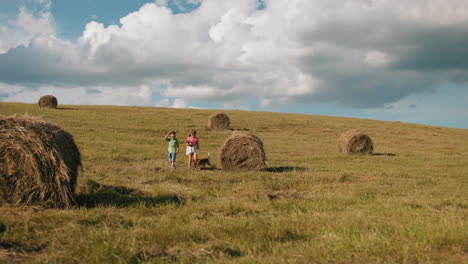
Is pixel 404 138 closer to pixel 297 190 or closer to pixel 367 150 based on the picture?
pixel 367 150

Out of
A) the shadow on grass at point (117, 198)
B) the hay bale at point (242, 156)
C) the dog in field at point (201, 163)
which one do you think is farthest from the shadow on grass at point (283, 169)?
the shadow on grass at point (117, 198)

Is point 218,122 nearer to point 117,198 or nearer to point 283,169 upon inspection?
point 283,169

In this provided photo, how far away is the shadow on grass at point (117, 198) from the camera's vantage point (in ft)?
26.1

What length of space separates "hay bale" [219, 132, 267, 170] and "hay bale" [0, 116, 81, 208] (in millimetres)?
8341

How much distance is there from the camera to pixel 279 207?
787cm

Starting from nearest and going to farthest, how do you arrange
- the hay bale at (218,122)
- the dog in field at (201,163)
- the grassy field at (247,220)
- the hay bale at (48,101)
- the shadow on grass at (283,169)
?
the grassy field at (247,220) < the shadow on grass at (283,169) < the dog in field at (201,163) < the hay bale at (218,122) < the hay bale at (48,101)

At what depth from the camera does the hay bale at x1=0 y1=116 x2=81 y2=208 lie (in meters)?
7.47

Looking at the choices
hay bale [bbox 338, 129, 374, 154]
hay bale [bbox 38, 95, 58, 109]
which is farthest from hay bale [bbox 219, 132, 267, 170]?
hay bale [bbox 38, 95, 58, 109]

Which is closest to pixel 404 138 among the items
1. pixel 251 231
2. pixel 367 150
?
pixel 367 150

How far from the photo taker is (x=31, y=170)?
7.49 m

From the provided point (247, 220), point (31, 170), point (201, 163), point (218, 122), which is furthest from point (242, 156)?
point (218, 122)

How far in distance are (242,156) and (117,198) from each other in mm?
7661

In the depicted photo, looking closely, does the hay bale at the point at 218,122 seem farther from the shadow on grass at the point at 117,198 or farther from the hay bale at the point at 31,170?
the hay bale at the point at 31,170

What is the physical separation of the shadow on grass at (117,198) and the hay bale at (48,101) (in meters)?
35.7
